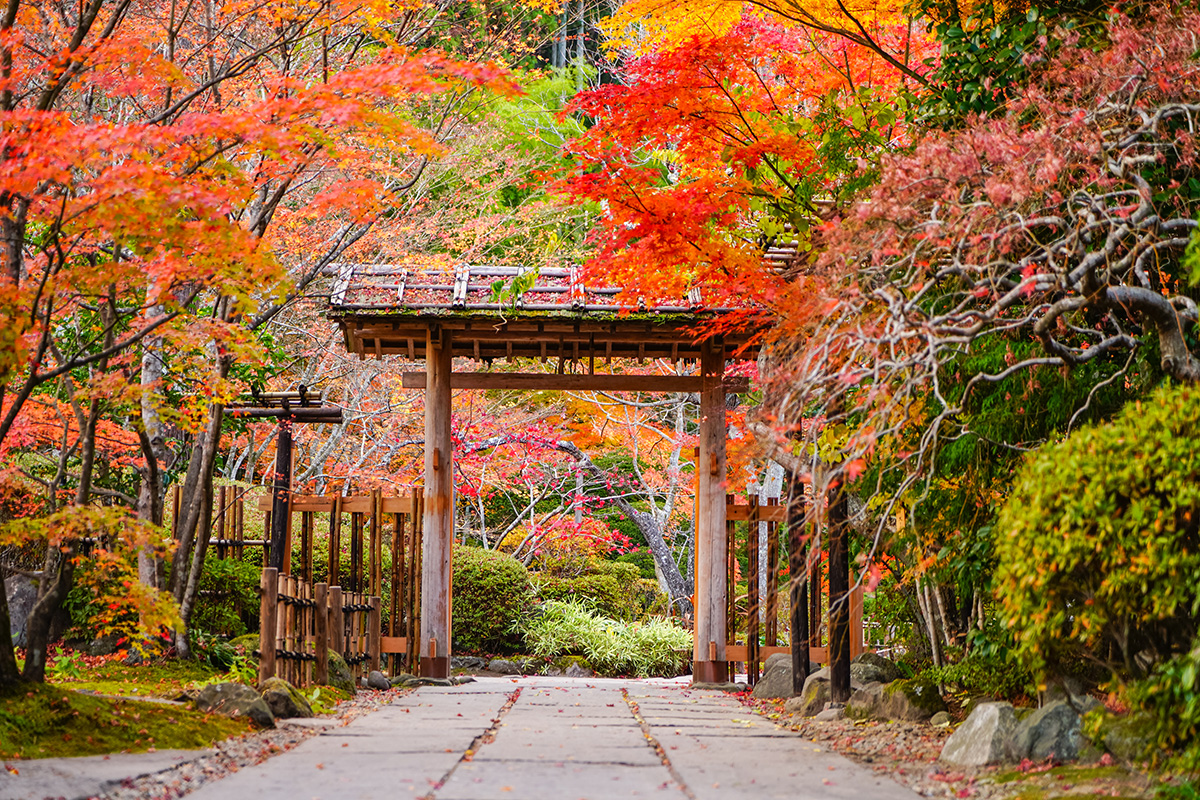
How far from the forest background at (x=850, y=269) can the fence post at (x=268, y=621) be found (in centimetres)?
87

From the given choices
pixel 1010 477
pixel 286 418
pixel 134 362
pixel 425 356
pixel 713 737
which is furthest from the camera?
pixel 425 356

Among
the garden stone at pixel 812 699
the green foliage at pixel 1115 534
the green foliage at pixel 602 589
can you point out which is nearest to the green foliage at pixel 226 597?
the green foliage at pixel 602 589

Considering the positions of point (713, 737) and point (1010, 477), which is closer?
point (1010, 477)

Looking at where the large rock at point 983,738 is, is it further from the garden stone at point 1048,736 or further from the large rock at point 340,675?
the large rock at point 340,675

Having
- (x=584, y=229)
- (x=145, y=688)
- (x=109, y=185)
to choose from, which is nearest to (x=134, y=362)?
(x=145, y=688)

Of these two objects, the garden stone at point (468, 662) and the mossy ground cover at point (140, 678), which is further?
the garden stone at point (468, 662)

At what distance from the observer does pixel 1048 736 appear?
502 centimetres

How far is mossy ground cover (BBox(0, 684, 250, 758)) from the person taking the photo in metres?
4.79

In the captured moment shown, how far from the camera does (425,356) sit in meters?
10.5

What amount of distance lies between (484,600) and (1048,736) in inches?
341

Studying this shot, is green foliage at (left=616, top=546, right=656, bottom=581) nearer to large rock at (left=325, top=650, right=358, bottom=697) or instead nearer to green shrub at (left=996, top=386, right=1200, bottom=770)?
large rock at (left=325, top=650, right=358, bottom=697)

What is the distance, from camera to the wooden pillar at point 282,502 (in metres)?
9.08

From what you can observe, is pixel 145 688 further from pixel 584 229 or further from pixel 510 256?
pixel 584 229

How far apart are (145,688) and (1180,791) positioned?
20.9 feet
